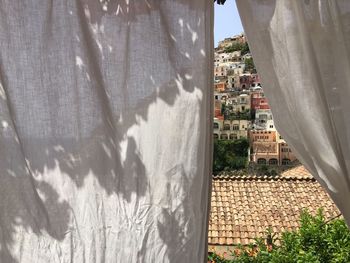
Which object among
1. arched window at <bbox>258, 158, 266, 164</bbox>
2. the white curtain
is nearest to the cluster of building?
arched window at <bbox>258, 158, 266, 164</bbox>

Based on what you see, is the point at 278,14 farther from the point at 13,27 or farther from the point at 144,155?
the point at 13,27

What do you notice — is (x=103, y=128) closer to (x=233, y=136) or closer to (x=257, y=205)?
(x=257, y=205)

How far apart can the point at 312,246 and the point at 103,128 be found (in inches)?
81.8

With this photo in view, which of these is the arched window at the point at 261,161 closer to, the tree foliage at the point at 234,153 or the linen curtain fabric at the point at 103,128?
the tree foliage at the point at 234,153

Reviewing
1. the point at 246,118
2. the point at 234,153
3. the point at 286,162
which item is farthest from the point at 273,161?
the point at 246,118

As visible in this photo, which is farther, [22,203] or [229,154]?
[229,154]

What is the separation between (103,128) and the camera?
95 centimetres

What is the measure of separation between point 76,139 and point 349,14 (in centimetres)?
64

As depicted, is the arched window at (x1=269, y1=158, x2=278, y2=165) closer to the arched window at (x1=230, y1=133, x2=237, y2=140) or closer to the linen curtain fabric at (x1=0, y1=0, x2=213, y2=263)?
the arched window at (x1=230, y1=133, x2=237, y2=140)

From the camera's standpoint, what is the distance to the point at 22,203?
0.93m

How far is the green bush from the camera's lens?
247cm

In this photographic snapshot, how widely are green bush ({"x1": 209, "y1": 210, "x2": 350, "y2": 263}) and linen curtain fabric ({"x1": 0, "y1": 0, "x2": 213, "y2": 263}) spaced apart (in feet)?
5.56

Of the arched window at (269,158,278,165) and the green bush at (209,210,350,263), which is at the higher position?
the green bush at (209,210,350,263)

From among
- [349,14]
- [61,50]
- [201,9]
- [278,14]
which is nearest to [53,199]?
[61,50]
